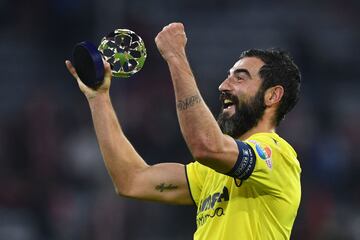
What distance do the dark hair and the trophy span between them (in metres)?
0.59

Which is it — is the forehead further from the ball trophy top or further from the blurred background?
the blurred background

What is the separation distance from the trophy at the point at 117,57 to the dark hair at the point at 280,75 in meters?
0.59

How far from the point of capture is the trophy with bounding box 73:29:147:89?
4.70 m

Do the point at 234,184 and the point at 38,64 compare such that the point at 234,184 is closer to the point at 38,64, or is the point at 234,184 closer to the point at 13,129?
the point at 13,129

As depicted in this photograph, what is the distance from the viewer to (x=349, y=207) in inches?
437

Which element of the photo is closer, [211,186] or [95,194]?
[211,186]

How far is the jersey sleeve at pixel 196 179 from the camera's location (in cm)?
496

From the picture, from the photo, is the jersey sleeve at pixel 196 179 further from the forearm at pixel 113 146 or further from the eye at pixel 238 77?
the eye at pixel 238 77

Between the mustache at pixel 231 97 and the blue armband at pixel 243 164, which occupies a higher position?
the mustache at pixel 231 97

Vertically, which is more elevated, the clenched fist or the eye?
the clenched fist

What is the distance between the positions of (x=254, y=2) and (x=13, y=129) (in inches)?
172

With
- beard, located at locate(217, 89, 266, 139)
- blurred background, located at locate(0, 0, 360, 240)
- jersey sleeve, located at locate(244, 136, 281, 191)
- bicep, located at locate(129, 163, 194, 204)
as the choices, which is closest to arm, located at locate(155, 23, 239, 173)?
jersey sleeve, located at locate(244, 136, 281, 191)

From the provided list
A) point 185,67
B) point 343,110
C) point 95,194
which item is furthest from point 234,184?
point 343,110

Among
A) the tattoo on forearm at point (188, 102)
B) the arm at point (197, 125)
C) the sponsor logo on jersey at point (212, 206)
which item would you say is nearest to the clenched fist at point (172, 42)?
the arm at point (197, 125)
